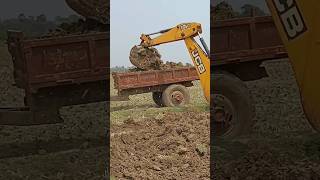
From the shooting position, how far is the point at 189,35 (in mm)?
5879

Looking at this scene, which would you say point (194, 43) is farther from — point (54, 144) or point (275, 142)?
point (54, 144)

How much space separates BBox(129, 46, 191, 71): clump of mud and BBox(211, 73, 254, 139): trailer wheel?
4.40ft

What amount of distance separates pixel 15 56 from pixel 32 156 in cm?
127

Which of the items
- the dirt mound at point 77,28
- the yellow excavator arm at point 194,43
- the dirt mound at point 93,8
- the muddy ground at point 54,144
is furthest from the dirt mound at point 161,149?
the dirt mound at point 93,8

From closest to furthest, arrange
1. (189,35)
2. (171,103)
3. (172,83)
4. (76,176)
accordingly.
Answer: (76,176) < (189,35) < (171,103) < (172,83)

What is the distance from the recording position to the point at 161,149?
218 inches

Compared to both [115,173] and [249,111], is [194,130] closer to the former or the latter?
[249,111]

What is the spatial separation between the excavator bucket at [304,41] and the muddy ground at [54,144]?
8.47 feet

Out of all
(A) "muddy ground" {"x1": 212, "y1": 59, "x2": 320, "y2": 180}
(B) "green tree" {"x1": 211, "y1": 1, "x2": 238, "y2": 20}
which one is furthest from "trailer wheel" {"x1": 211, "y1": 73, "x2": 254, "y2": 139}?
(B) "green tree" {"x1": 211, "y1": 1, "x2": 238, "y2": 20}

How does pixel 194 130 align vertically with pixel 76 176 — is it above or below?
above

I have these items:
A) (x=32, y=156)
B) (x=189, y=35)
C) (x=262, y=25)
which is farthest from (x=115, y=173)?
(x=262, y=25)

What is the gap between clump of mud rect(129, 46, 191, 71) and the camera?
6.57 meters

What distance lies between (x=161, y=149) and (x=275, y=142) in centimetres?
147

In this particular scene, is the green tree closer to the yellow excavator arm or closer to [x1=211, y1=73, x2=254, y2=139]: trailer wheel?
the yellow excavator arm
